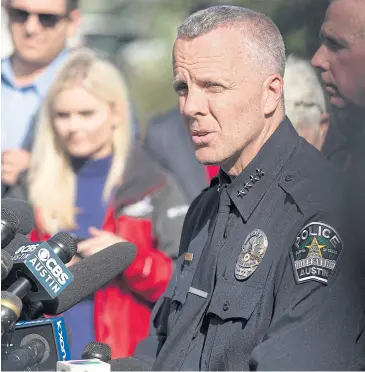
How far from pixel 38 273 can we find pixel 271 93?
897 mm

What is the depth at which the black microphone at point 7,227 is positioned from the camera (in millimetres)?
2328

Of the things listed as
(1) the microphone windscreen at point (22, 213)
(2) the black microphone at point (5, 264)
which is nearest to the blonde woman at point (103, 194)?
(1) the microphone windscreen at point (22, 213)

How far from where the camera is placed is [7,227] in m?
2.35

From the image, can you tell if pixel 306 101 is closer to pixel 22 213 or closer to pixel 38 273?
pixel 22 213

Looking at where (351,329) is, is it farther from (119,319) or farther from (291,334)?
(119,319)

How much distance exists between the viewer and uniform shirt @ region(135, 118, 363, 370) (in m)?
2.45

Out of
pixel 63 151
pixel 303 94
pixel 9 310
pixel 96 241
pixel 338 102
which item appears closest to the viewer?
pixel 9 310

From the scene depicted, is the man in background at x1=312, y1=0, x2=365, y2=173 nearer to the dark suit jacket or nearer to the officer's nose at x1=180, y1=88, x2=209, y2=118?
the dark suit jacket

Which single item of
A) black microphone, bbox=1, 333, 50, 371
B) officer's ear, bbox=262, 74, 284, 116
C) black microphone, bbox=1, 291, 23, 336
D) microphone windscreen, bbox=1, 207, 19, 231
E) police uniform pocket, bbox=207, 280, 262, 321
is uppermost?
officer's ear, bbox=262, 74, 284, 116

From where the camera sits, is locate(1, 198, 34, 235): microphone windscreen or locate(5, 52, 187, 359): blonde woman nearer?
locate(1, 198, 34, 235): microphone windscreen

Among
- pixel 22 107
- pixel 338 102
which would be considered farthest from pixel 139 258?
pixel 338 102

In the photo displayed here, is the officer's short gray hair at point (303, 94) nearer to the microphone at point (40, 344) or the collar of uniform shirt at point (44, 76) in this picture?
the collar of uniform shirt at point (44, 76)

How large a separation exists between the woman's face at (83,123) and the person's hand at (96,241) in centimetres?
38

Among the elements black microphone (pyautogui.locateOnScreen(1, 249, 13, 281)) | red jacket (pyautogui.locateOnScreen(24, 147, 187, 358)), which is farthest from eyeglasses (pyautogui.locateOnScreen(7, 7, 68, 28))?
black microphone (pyautogui.locateOnScreen(1, 249, 13, 281))
